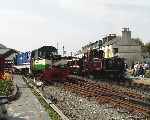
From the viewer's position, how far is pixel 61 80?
33656 mm

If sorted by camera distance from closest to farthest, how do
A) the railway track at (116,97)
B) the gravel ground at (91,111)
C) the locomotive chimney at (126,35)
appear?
the gravel ground at (91,111)
the railway track at (116,97)
the locomotive chimney at (126,35)

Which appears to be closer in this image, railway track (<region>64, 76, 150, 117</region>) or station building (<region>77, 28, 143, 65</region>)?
railway track (<region>64, 76, 150, 117</region>)

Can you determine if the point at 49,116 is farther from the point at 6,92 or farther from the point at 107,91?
the point at 107,91

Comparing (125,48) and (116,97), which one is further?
(125,48)

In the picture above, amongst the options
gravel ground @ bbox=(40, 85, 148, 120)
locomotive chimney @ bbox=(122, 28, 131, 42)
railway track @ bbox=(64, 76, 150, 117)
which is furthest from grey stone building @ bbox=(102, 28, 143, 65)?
gravel ground @ bbox=(40, 85, 148, 120)

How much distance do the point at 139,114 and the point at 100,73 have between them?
71.6ft

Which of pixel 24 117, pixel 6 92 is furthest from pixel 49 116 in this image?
pixel 6 92

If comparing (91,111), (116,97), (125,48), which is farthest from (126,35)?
(91,111)

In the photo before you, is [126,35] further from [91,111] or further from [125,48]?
[91,111]

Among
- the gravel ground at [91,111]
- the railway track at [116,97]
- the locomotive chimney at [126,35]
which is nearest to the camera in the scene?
the gravel ground at [91,111]

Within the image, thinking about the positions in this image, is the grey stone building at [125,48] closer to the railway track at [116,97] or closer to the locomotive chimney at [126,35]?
the locomotive chimney at [126,35]

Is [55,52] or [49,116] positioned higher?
[55,52]

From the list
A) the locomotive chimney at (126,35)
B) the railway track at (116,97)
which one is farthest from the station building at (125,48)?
the railway track at (116,97)

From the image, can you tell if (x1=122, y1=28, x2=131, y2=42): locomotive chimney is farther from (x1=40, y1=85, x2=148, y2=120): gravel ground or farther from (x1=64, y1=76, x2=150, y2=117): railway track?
(x1=40, y1=85, x2=148, y2=120): gravel ground
